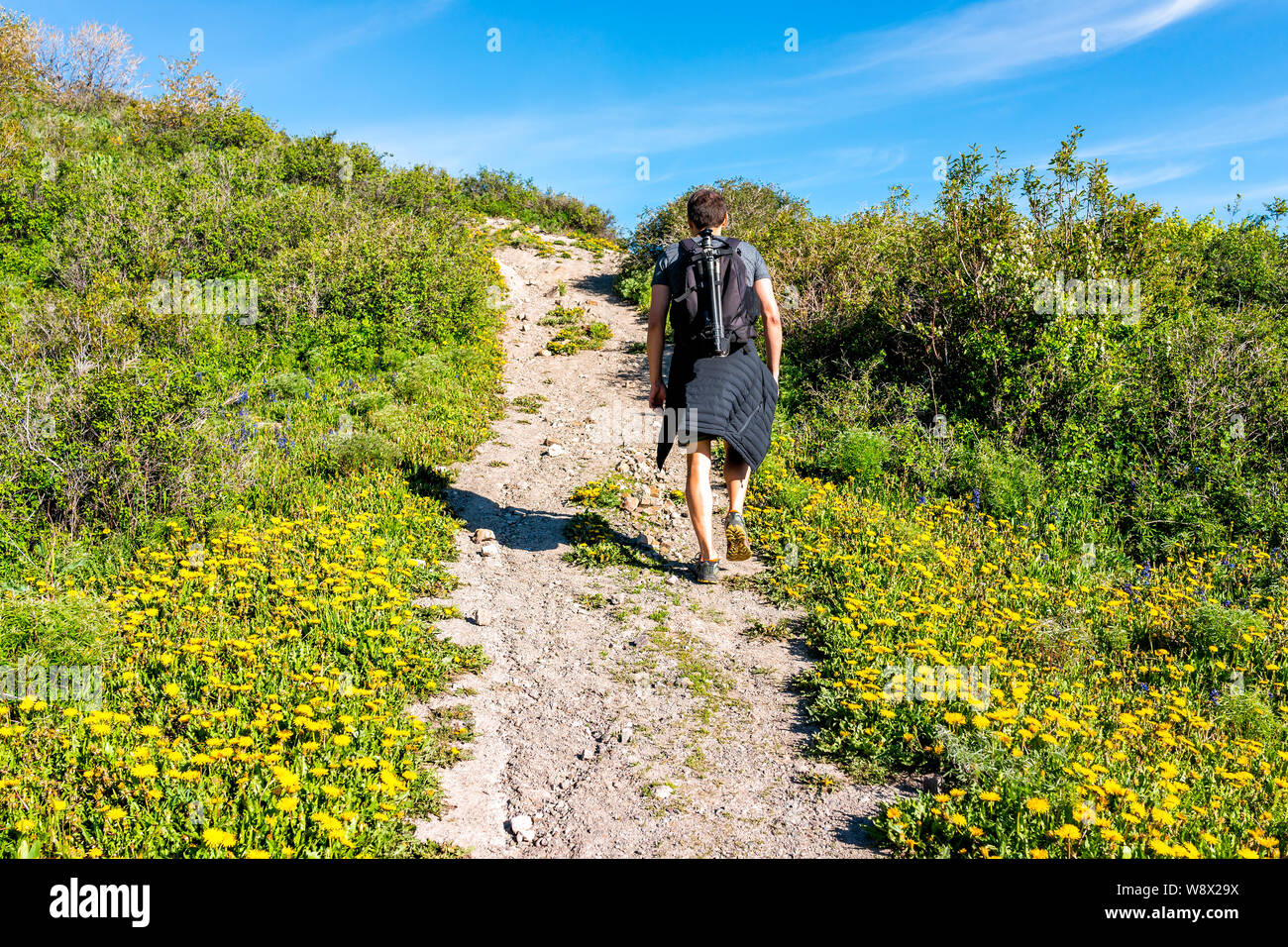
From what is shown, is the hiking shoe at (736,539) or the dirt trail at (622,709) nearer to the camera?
the dirt trail at (622,709)

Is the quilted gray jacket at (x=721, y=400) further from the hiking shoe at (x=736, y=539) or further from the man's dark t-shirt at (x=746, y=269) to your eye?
the hiking shoe at (x=736, y=539)

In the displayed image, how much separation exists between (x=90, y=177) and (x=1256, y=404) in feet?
60.3

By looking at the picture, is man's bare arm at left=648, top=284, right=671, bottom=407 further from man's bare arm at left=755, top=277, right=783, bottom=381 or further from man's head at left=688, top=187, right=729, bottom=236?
man's bare arm at left=755, top=277, right=783, bottom=381

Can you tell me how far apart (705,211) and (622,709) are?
3590 mm

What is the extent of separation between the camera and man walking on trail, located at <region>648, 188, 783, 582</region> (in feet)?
18.2

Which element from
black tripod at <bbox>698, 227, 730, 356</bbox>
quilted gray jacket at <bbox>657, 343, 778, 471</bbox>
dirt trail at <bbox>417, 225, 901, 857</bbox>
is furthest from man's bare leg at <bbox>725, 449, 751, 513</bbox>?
black tripod at <bbox>698, 227, 730, 356</bbox>

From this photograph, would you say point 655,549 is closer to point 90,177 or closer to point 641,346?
point 641,346

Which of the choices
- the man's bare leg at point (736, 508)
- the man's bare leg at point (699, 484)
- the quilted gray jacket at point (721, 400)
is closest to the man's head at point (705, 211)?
the quilted gray jacket at point (721, 400)

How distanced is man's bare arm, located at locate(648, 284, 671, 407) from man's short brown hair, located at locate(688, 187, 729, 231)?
1.80ft

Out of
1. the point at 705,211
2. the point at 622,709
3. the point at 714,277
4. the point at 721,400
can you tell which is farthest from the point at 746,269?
the point at 622,709

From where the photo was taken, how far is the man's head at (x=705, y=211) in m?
5.59

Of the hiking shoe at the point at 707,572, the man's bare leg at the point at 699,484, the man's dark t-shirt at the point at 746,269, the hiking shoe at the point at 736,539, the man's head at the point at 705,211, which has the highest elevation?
the man's head at the point at 705,211

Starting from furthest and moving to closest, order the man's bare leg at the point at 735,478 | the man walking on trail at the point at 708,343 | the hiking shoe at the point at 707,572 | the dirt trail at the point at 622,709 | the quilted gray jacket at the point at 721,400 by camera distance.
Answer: the man's bare leg at the point at 735,478 → the hiking shoe at the point at 707,572 → the quilted gray jacket at the point at 721,400 → the man walking on trail at the point at 708,343 → the dirt trail at the point at 622,709

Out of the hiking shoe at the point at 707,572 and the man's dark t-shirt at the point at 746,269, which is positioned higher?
the man's dark t-shirt at the point at 746,269
